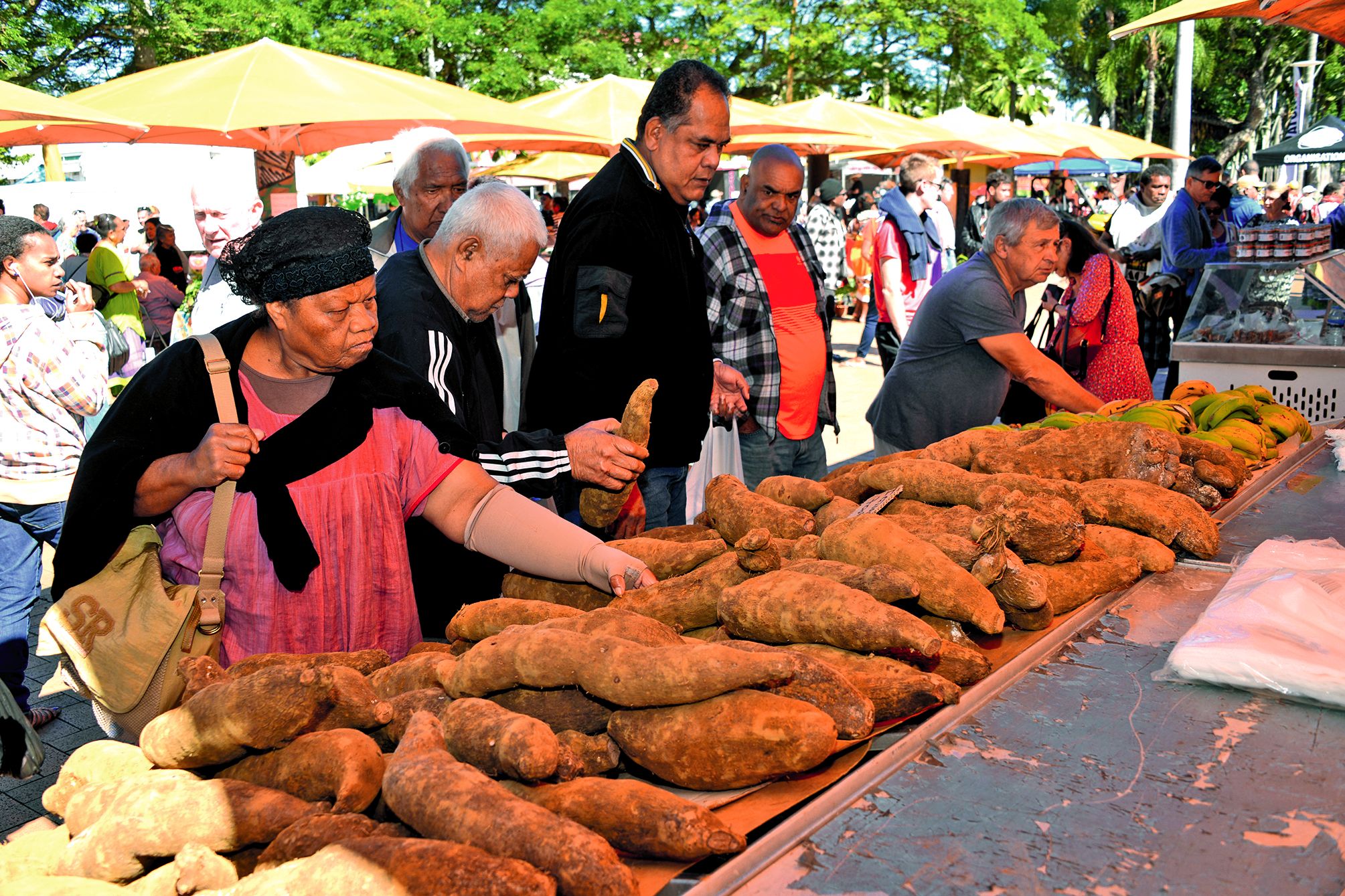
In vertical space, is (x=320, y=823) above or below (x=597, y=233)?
below

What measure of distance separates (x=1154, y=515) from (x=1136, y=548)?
0.15 m

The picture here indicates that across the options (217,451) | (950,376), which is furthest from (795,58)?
(217,451)

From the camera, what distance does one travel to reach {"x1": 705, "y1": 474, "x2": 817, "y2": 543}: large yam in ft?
7.57

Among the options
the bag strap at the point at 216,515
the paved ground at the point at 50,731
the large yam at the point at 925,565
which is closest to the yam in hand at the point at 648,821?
the large yam at the point at 925,565

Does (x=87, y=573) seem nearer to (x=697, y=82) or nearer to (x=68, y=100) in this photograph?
(x=697, y=82)

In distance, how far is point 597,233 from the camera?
326 centimetres

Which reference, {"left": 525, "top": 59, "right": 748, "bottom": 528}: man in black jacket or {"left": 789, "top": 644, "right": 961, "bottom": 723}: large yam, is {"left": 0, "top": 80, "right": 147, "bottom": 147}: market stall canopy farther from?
{"left": 789, "top": 644, "right": 961, "bottom": 723}: large yam

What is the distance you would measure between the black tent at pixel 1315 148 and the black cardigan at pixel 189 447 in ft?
52.9

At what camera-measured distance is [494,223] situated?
9.25 ft

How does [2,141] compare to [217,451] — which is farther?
[2,141]

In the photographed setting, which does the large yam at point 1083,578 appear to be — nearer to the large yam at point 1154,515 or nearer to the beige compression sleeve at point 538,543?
the large yam at point 1154,515

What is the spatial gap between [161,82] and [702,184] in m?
4.89

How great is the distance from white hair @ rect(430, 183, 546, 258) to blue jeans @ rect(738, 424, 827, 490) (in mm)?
1699

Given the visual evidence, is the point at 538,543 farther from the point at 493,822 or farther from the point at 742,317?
the point at 742,317
